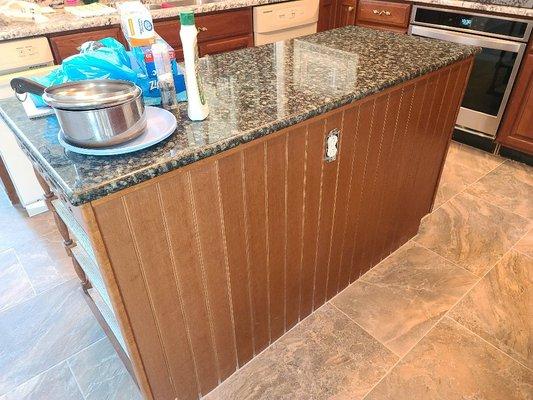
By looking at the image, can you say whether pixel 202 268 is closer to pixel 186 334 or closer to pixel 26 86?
pixel 186 334

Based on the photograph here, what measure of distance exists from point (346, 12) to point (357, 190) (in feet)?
7.66

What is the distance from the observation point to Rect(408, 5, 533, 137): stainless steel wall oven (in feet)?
7.68

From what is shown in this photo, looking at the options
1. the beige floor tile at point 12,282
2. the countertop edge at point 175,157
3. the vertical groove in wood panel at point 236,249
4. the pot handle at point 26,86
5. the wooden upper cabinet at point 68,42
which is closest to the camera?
the countertop edge at point 175,157

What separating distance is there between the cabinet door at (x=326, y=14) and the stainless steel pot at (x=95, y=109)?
2.68 metres

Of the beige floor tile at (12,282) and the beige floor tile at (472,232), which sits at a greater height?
the beige floor tile at (12,282)

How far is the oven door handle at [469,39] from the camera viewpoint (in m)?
2.34

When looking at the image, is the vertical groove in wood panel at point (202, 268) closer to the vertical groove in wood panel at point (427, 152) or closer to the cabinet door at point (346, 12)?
the vertical groove in wood panel at point (427, 152)

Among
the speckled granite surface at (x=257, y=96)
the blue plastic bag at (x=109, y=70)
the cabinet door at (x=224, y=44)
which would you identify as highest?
the blue plastic bag at (x=109, y=70)

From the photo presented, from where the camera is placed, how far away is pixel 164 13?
2258mm

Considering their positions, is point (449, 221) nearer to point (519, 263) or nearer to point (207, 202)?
point (519, 263)

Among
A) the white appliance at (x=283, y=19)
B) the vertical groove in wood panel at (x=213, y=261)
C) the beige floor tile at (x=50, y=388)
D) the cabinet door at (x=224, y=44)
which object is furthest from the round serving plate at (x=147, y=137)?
the white appliance at (x=283, y=19)

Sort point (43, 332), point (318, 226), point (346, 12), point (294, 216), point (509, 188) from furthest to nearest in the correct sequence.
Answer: point (346, 12)
point (509, 188)
point (43, 332)
point (318, 226)
point (294, 216)

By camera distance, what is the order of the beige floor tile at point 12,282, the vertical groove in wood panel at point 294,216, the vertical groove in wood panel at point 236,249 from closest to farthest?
1. the vertical groove in wood panel at point 236,249
2. the vertical groove in wood panel at point 294,216
3. the beige floor tile at point 12,282

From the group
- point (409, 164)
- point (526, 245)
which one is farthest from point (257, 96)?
point (526, 245)
